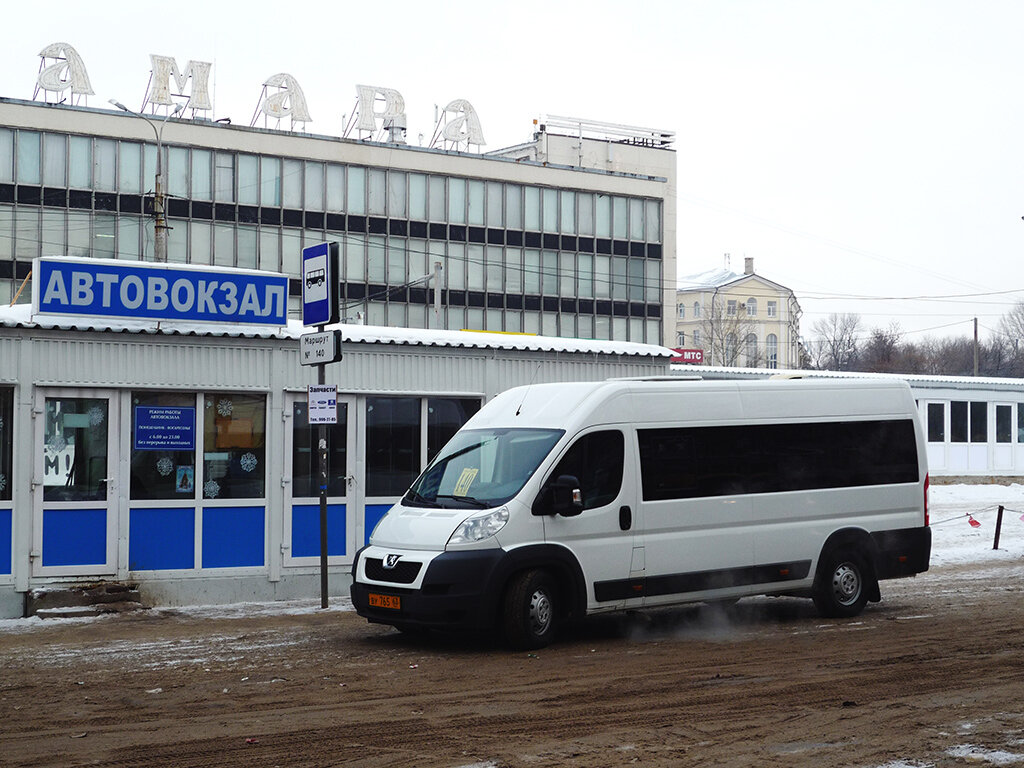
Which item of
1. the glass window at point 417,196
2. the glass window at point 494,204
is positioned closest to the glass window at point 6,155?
the glass window at point 417,196

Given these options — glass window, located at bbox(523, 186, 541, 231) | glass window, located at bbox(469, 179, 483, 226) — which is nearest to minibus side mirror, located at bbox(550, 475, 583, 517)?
glass window, located at bbox(469, 179, 483, 226)

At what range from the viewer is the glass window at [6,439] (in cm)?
1368

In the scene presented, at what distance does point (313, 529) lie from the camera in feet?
50.3

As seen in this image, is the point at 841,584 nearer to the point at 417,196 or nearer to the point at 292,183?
the point at 292,183

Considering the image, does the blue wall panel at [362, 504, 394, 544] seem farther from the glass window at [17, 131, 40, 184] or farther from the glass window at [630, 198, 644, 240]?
the glass window at [630, 198, 644, 240]

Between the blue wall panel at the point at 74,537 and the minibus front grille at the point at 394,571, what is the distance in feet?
14.0

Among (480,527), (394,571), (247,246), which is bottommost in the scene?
(394,571)

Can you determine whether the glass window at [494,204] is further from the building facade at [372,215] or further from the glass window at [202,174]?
the glass window at [202,174]

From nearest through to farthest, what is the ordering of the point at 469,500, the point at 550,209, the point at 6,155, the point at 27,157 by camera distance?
the point at 469,500, the point at 6,155, the point at 27,157, the point at 550,209

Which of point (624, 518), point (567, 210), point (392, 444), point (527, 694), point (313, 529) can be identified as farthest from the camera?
point (567, 210)

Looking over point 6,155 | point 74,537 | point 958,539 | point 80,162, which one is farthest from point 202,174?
point 74,537

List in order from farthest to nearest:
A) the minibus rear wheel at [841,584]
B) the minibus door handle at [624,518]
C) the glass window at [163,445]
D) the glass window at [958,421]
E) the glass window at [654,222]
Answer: the glass window at [654,222] < the glass window at [958,421] < the glass window at [163,445] < the minibus rear wheel at [841,584] < the minibus door handle at [624,518]

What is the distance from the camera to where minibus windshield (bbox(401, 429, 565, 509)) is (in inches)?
446

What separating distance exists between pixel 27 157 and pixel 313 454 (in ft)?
147
